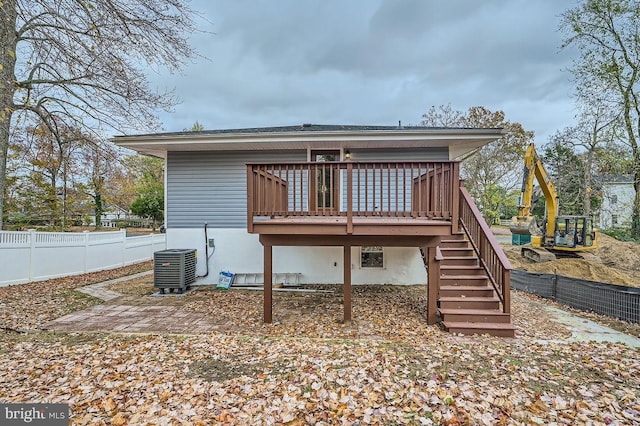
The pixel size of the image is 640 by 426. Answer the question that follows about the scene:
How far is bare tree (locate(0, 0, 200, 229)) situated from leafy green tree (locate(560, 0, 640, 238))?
13.7 m

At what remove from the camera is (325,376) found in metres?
3.01

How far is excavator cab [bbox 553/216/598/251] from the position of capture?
A: 33.3 feet

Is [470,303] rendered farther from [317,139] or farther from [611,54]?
[611,54]

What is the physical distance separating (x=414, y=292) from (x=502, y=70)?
17.3 m

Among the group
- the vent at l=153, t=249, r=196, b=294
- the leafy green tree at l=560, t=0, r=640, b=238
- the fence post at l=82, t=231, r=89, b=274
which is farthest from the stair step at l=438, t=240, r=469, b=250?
the fence post at l=82, t=231, r=89, b=274

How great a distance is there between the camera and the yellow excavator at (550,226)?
1003 cm

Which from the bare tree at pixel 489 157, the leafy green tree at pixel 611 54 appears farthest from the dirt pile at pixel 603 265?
the bare tree at pixel 489 157

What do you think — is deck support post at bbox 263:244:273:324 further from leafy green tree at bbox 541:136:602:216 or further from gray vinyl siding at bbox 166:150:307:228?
leafy green tree at bbox 541:136:602:216

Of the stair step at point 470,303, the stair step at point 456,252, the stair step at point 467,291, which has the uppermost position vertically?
the stair step at point 456,252

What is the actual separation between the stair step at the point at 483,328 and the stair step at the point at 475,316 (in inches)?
2.8

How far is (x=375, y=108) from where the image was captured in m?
21.4

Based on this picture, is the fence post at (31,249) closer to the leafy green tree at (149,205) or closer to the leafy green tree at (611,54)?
the leafy green tree at (149,205)

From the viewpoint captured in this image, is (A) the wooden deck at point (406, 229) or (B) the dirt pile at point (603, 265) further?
(B) the dirt pile at point (603, 265)

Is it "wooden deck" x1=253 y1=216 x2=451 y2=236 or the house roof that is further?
the house roof
